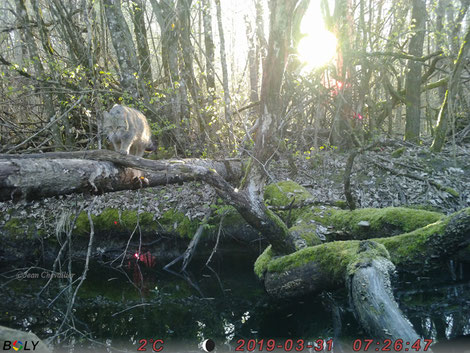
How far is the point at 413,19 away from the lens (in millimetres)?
8555

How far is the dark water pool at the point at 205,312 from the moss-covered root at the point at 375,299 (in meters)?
0.70

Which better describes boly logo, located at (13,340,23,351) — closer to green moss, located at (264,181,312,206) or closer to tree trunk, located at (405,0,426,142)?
green moss, located at (264,181,312,206)

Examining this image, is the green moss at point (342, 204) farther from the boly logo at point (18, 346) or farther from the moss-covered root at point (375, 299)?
the boly logo at point (18, 346)

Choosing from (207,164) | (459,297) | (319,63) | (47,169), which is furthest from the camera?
(207,164)

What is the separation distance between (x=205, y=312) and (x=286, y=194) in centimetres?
274

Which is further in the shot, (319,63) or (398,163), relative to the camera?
(398,163)

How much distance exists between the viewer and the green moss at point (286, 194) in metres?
6.27

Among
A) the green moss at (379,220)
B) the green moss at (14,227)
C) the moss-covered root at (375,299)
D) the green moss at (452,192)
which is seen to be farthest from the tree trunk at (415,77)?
the green moss at (14,227)

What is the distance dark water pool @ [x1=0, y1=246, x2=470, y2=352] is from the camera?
385 cm

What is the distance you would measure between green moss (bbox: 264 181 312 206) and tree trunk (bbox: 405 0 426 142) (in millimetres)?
4529

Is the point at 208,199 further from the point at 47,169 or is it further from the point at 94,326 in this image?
the point at 47,169

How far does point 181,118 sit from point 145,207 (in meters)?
2.77

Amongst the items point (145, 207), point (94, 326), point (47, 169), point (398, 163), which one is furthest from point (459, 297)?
point (145, 207)

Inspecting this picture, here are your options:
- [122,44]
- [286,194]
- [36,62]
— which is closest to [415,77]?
[286,194]
